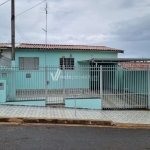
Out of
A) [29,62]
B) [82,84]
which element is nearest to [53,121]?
[82,84]

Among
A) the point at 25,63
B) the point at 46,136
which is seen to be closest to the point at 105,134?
the point at 46,136

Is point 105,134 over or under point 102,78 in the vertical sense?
under

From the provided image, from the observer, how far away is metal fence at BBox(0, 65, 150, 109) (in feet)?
36.1

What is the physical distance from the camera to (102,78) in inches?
456

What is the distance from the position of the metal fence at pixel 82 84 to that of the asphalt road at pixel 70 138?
148 inches

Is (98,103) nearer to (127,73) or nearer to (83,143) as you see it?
(127,73)

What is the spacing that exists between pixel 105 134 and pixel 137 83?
19.3ft

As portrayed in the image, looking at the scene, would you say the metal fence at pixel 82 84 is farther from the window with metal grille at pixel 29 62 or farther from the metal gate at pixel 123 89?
the window with metal grille at pixel 29 62

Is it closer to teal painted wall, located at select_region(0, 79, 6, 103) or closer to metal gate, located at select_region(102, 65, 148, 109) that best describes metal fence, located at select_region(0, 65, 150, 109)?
metal gate, located at select_region(102, 65, 148, 109)

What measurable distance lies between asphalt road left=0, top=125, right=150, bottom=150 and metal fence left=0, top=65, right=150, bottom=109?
3.76 metres

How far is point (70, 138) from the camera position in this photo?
244 inches

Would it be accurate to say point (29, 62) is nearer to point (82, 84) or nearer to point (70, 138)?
point (82, 84)

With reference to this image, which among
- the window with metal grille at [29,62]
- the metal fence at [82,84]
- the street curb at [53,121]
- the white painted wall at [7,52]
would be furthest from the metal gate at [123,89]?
the white painted wall at [7,52]

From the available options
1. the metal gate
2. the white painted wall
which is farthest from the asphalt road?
the white painted wall
